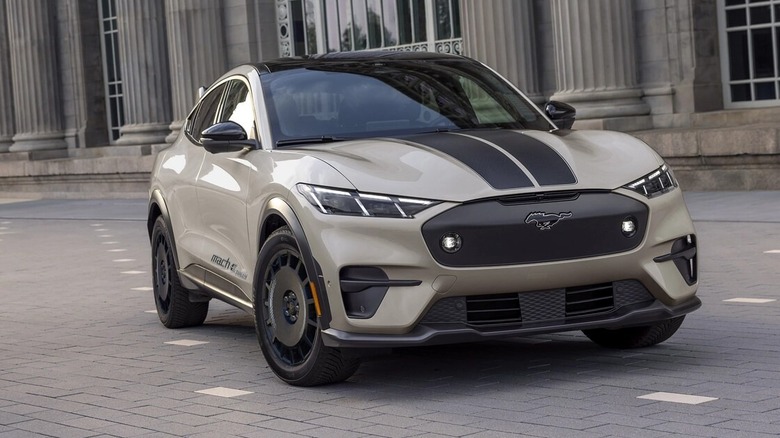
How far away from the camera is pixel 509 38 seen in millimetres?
20094

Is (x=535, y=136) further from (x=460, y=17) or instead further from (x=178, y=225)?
(x=460, y=17)

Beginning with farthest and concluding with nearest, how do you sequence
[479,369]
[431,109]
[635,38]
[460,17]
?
[460,17] < [635,38] < [431,109] < [479,369]

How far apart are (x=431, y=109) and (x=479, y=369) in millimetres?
1380

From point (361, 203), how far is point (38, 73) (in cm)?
2736

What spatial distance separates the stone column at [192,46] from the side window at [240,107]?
1841 centimetres

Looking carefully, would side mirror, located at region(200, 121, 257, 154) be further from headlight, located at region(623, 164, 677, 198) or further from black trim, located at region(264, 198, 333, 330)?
headlight, located at region(623, 164, 677, 198)

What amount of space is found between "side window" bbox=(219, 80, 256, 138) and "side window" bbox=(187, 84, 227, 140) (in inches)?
9.7

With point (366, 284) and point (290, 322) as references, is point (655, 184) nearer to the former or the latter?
point (366, 284)

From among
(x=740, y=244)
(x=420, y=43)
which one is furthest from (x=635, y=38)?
(x=740, y=244)

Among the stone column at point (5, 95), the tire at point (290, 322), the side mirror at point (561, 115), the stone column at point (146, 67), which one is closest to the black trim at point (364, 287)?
the tire at point (290, 322)

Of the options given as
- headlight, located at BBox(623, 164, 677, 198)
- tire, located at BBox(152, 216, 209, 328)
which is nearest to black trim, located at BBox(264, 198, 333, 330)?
headlight, located at BBox(623, 164, 677, 198)

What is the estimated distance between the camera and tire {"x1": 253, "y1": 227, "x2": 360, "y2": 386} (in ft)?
20.6

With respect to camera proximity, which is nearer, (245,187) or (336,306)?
(336,306)

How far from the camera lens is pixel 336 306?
604cm
